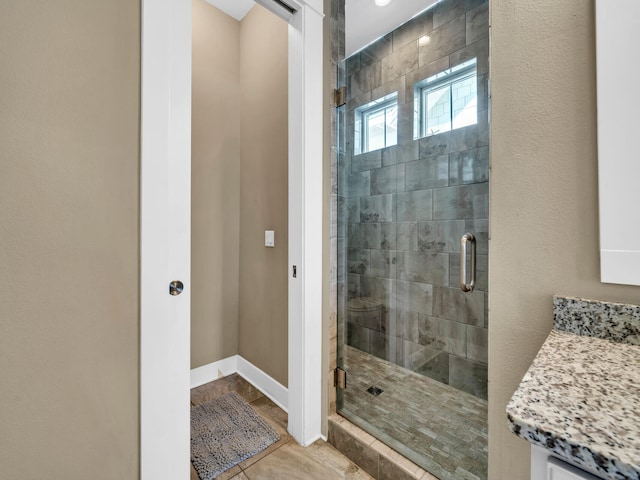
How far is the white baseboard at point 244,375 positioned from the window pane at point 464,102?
1.85 metres

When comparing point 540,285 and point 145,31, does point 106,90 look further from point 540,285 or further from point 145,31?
point 540,285

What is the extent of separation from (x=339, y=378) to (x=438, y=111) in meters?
1.58

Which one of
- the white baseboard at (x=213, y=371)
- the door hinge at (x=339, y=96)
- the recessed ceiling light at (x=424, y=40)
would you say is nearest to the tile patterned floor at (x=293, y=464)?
the white baseboard at (x=213, y=371)

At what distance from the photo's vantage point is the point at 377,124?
1717 mm

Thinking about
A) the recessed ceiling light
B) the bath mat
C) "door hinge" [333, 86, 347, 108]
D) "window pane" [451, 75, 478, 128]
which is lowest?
the bath mat

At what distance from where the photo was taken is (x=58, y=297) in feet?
2.85

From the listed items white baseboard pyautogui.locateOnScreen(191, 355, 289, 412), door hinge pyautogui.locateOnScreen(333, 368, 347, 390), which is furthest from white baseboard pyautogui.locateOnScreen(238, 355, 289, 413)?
door hinge pyautogui.locateOnScreen(333, 368, 347, 390)

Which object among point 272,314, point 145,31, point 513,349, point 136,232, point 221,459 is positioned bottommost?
point 221,459

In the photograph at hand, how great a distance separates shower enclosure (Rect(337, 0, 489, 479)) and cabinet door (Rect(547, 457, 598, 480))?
2.64 ft

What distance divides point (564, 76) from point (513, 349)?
0.81 m

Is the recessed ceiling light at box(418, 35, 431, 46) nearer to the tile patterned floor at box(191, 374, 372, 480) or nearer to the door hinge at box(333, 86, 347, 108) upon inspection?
the door hinge at box(333, 86, 347, 108)

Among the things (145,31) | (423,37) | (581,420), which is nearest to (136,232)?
(145,31)

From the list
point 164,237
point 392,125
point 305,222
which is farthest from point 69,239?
point 392,125

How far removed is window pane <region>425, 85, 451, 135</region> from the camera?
146 centimetres
